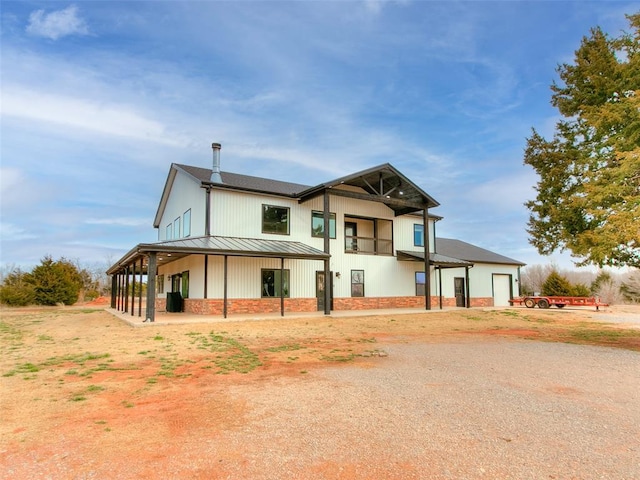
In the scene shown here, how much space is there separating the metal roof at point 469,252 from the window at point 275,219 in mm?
12885

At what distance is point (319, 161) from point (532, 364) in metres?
22.7

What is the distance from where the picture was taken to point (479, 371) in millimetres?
6781

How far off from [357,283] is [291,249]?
532cm

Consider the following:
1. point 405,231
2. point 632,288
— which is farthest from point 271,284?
point 632,288

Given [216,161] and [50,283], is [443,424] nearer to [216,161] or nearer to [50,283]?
[216,161]

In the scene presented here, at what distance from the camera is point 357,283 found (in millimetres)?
21453

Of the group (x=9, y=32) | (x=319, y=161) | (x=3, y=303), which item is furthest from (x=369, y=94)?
(x=3, y=303)

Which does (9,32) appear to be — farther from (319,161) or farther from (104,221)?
(104,221)

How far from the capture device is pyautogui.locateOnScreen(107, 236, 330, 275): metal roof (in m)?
14.5

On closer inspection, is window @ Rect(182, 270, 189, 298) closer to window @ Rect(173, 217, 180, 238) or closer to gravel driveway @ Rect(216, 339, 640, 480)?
window @ Rect(173, 217, 180, 238)

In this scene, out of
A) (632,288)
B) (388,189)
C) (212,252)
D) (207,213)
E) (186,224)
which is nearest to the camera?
(212,252)

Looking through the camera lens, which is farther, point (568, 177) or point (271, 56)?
point (271, 56)

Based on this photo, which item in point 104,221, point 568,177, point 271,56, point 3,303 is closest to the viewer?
point 568,177

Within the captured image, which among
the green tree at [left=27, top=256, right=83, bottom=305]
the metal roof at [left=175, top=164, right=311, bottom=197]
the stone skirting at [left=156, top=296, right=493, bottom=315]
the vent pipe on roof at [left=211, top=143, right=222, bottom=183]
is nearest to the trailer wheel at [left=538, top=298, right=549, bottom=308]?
the stone skirting at [left=156, top=296, right=493, bottom=315]
